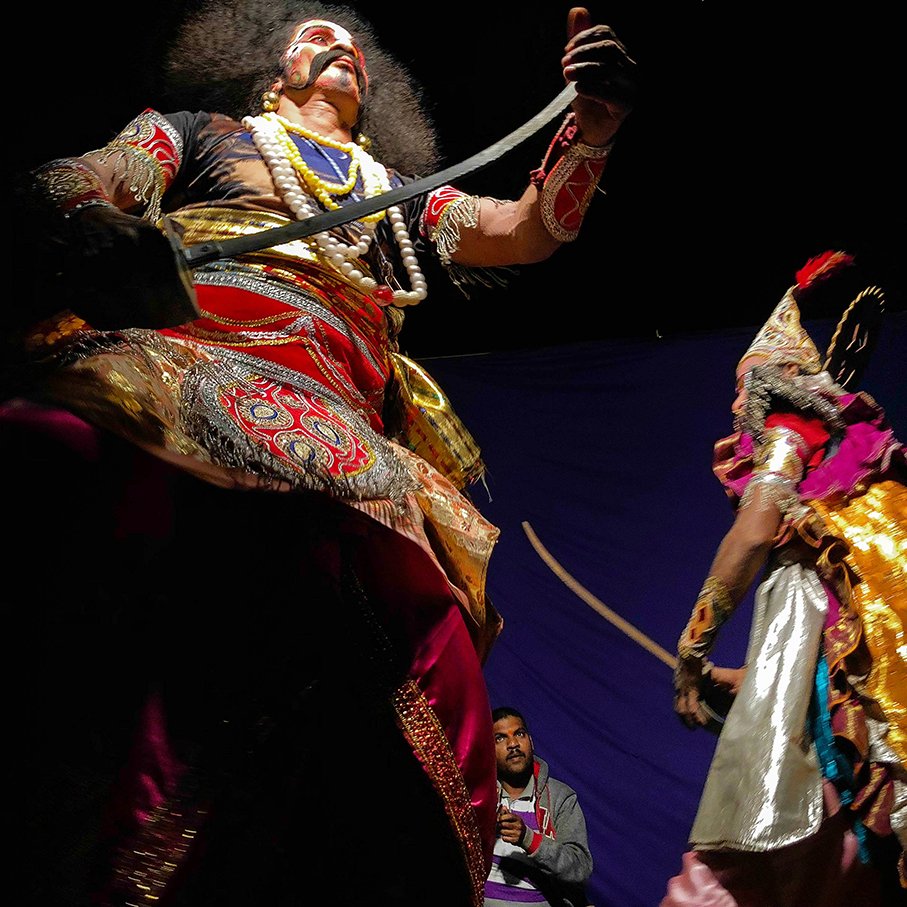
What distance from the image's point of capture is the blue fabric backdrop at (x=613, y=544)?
8.51 feet

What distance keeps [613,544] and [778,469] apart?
900 millimetres

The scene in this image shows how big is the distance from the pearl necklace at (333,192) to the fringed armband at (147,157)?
134mm

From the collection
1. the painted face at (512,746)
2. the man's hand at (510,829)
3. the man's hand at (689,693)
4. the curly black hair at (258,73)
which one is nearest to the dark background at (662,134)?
the curly black hair at (258,73)

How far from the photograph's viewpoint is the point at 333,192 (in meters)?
1.51

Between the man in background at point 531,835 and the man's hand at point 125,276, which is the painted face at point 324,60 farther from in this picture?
the man in background at point 531,835

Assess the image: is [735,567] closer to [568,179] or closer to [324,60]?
[568,179]

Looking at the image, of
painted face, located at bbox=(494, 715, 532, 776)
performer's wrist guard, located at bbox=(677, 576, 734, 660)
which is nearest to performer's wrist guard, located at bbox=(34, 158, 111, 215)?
performer's wrist guard, located at bbox=(677, 576, 734, 660)

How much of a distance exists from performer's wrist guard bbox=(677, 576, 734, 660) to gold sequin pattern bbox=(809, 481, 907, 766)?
0.70ft

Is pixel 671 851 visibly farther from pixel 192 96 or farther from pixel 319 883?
pixel 192 96

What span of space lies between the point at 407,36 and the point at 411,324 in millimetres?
889

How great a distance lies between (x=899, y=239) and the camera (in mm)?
2391

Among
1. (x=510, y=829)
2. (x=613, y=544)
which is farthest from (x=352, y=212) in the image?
(x=613, y=544)

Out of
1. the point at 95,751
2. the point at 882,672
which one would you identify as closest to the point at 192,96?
the point at 95,751

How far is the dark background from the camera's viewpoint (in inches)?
71.3
